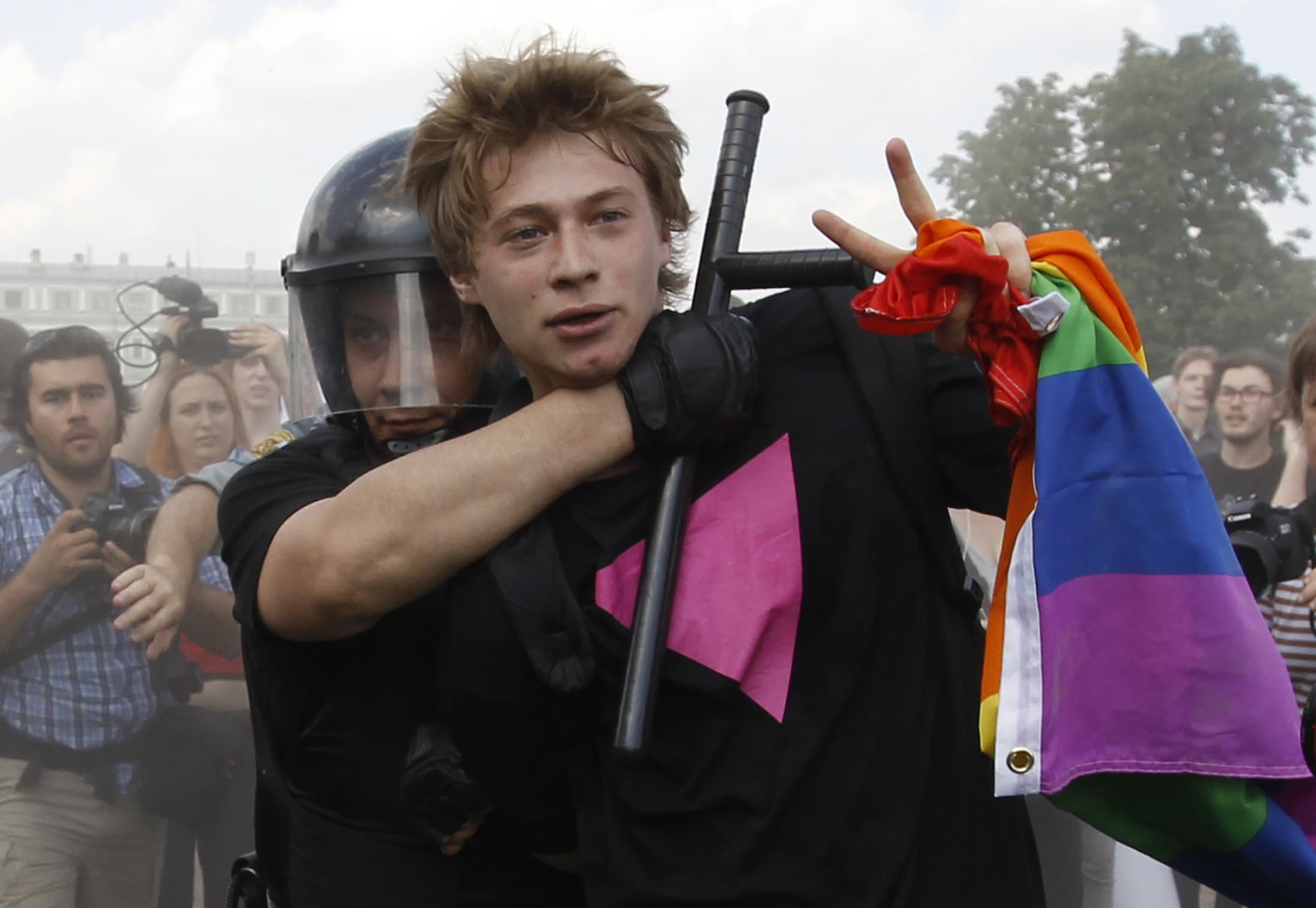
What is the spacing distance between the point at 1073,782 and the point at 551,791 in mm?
638

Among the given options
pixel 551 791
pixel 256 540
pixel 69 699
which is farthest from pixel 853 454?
pixel 69 699

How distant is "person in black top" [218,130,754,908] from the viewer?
1.49m

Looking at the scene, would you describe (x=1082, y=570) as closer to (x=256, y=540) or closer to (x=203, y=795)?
(x=256, y=540)

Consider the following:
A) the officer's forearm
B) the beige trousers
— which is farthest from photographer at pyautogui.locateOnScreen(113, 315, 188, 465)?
the officer's forearm

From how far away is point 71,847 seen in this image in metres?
3.50

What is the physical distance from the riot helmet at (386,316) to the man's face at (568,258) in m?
0.36

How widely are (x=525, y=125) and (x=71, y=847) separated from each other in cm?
278

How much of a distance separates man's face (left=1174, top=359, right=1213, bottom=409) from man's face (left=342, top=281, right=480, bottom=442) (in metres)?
3.62

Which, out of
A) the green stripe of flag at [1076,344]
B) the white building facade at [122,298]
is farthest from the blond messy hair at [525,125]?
the white building facade at [122,298]

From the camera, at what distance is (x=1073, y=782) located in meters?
1.32

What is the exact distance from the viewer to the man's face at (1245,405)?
4.63 m

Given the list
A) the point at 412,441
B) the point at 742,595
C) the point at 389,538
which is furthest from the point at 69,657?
the point at 742,595

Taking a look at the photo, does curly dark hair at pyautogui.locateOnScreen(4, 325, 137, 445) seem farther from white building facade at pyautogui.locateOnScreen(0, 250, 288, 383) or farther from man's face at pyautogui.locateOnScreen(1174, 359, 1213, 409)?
man's face at pyautogui.locateOnScreen(1174, 359, 1213, 409)

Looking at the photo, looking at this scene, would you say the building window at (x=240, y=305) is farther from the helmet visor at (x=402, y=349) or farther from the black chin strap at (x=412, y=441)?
the black chin strap at (x=412, y=441)
